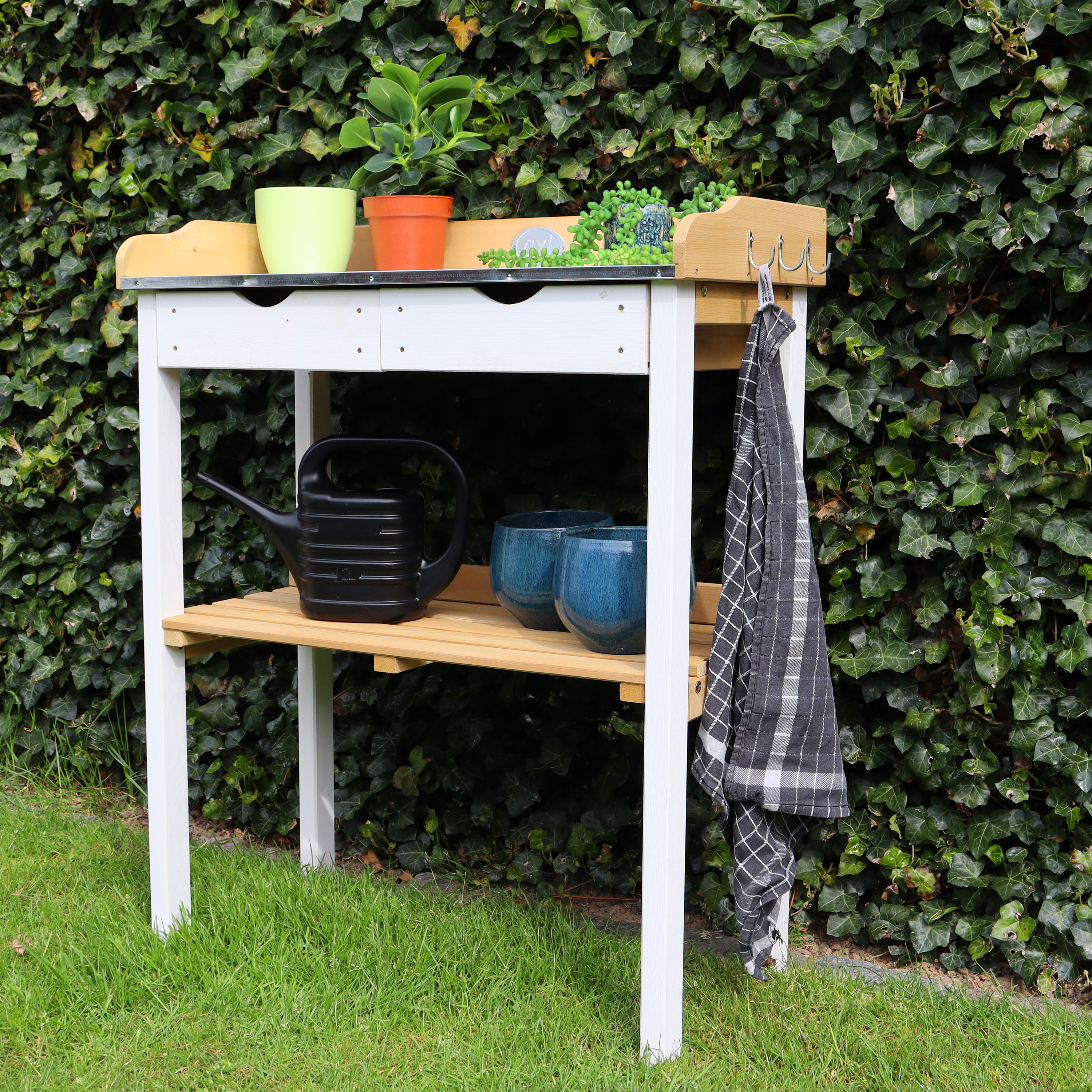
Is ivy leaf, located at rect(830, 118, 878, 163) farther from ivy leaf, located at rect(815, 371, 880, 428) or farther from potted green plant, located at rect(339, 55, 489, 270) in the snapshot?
potted green plant, located at rect(339, 55, 489, 270)

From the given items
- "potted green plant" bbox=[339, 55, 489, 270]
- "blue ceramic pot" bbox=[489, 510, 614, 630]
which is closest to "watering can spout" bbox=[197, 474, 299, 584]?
"blue ceramic pot" bbox=[489, 510, 614, 630]

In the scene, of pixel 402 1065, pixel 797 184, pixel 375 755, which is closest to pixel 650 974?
pixel 402 1065

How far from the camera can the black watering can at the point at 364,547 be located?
216 centimetres

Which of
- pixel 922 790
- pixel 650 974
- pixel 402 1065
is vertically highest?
pixel 922 790

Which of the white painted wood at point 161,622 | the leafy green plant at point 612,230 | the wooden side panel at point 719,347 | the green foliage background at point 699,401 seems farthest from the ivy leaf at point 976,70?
→ the white painted wood at point 161,622

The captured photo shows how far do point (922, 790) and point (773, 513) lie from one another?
733mm

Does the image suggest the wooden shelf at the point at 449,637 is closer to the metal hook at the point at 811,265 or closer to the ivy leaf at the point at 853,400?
the ivy leaf at the point at 853,400

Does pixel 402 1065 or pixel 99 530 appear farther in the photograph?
pixel 99 530

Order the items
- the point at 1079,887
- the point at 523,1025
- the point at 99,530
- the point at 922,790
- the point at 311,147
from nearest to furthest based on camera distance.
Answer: the point at 523,1025, the point at 1079,887, the point at 922,790, the point at 311,147, the point at 99,530

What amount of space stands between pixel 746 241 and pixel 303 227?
801mm

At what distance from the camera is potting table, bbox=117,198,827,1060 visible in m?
1.76

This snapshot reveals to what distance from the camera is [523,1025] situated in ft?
6.46

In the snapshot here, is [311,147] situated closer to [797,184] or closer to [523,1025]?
[797,184]

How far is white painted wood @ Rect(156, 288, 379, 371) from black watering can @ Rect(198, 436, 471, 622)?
202 millimetres
